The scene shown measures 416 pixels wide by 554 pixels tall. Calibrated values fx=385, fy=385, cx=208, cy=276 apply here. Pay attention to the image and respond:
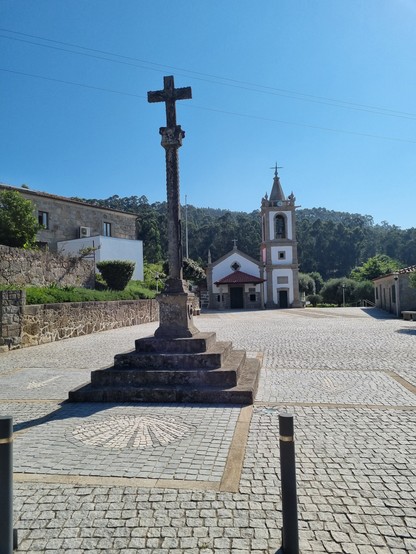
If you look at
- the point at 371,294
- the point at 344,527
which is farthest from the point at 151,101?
the point at 371,294

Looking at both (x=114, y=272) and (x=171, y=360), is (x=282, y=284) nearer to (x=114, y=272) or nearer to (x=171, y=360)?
(x=114, y=272)

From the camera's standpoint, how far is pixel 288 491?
233 centimetres

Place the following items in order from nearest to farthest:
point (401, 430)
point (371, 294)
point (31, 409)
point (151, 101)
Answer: point (401, 430), point (31, 409), point (151, 101), point (371, 294)

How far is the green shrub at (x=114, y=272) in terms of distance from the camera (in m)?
20.3

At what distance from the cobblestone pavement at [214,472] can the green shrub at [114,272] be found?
46.2 feet

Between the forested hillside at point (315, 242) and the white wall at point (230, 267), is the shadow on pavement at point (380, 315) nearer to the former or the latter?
the white wall at point (230, 267)

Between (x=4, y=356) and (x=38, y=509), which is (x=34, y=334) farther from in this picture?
(x=38, y=509)

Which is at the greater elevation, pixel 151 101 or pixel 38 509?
pixel 151 101

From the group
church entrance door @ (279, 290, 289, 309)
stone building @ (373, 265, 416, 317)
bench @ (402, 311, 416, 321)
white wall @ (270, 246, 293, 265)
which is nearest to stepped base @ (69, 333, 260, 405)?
bench @ (402, 311, 416, 321)

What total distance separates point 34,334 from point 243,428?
10026mm

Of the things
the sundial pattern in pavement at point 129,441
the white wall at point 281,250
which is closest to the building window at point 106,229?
the white wall at point 281,250

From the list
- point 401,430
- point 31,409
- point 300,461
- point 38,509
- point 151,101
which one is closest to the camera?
point 38,509

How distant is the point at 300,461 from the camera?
140 inches

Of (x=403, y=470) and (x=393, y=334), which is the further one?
(x=393, y=334)
